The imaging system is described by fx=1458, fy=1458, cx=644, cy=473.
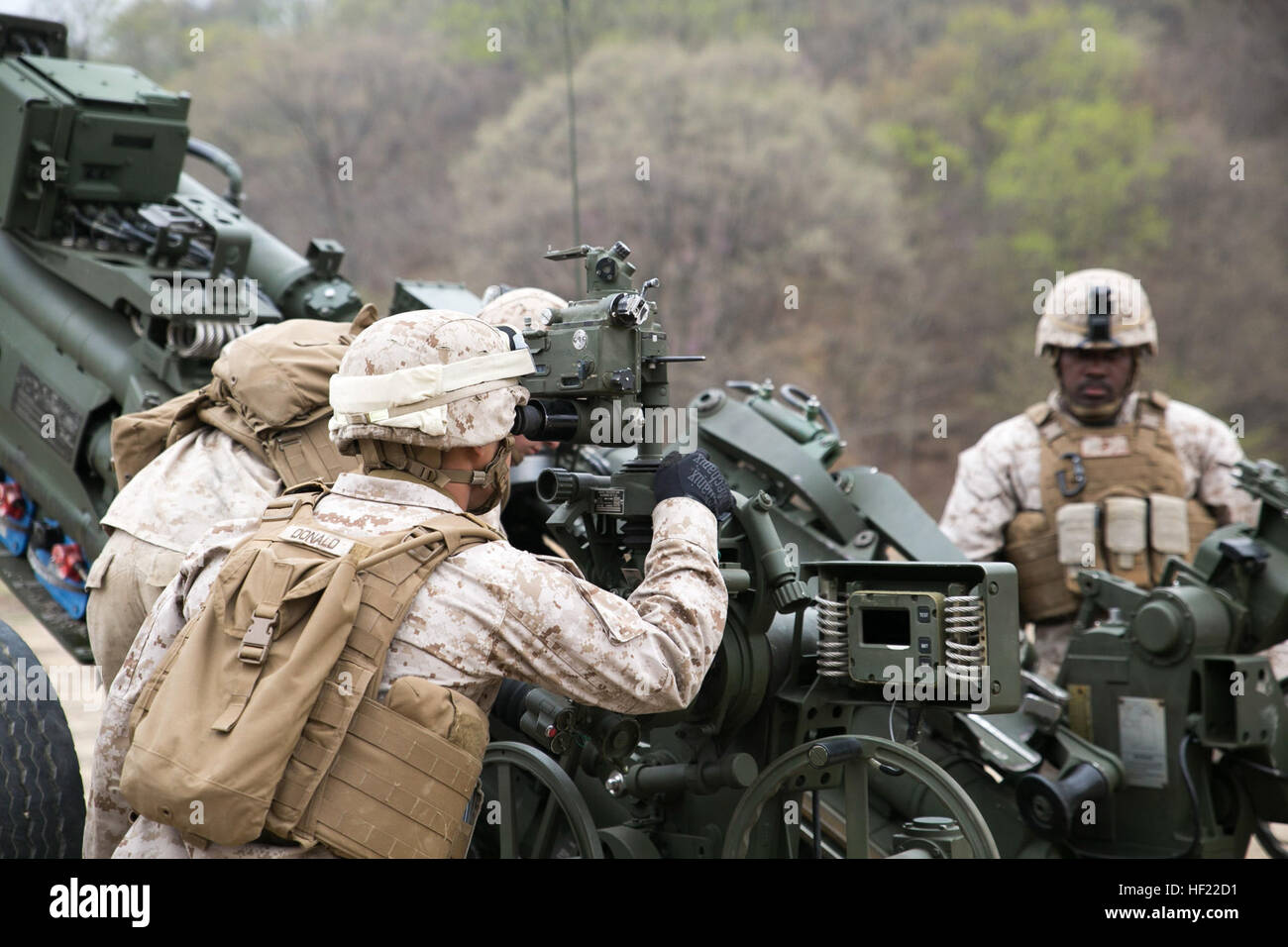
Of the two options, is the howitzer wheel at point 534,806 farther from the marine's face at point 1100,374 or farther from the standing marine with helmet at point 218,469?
the marine's face at point 1100,374

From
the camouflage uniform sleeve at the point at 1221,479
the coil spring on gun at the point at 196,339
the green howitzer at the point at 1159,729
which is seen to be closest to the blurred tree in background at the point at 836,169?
the camouflage uniform sleeve at the point at 1221,479

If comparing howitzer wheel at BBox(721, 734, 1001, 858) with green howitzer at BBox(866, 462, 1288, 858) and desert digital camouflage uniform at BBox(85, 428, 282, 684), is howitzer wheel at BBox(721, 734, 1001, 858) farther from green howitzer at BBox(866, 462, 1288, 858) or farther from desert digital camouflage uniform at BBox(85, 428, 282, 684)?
desert digital camouflage uniform at BBox(85, 428, 282, 684)

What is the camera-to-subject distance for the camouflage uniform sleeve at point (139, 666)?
301 cm

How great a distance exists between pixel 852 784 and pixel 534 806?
1.06m

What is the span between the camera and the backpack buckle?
104 inches

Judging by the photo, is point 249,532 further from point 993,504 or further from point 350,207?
point 350,207

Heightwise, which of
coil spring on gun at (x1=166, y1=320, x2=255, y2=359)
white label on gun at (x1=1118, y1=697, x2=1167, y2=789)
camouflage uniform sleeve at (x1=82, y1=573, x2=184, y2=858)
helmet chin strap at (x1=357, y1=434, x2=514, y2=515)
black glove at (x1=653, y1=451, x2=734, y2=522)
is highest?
coil spring on gun at (x1=166, y1=320, x2=255, y2=359)

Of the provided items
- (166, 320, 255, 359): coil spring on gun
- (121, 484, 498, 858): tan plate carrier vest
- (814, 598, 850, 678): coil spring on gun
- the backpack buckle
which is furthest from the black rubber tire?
(814, 598, 850, 678): coil spring on gun

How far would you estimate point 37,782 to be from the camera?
143 inches

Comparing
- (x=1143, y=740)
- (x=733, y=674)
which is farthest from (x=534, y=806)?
(x=1143, y=740)

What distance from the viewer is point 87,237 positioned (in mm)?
5977

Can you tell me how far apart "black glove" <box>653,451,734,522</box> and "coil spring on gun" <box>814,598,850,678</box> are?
0.36m

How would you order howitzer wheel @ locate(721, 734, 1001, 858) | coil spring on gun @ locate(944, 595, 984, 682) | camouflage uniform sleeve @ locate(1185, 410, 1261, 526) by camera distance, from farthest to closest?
camouflage uniform sleeve @ locate(1185, 410, 1261, 526) → howitzer wheel @ locate(721, 734, 1001, 858) → coil spring on gun @ locate(944, 595, 984, 682)

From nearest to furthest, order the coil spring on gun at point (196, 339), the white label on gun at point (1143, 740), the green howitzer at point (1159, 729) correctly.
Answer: the green howitzer at point (1159, 729), the white label on gun at point (1143, 740), the coil spring on gun at point (196, 339)
